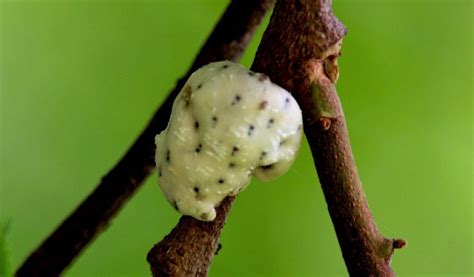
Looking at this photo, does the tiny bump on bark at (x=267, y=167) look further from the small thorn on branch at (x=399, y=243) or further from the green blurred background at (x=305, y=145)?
the green blurred background at (x=305, y=145)

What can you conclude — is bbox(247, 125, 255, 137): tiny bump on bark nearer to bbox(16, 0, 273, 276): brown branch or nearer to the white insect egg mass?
the white insect egg mass

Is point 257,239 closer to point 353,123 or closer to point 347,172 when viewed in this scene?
point 353,123

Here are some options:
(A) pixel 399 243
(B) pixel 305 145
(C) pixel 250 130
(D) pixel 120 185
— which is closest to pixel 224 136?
(C) pixel 250 130

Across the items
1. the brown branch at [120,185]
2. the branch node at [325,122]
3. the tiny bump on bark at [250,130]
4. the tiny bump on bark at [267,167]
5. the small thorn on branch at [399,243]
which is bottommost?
the brown branch at [120,185]

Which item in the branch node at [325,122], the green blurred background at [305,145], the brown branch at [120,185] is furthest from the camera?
the green blurred background at [305,145]

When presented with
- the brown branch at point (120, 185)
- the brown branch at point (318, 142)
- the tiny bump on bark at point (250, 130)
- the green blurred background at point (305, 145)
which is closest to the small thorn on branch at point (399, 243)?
the brown branch at point (318, 142)

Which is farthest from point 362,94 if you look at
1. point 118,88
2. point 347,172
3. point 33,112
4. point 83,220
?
point 347,172
